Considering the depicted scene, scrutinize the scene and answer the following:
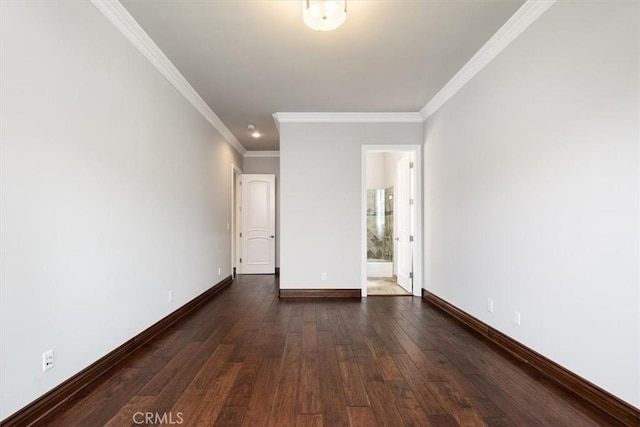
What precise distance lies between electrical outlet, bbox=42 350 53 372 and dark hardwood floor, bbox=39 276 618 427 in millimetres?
272

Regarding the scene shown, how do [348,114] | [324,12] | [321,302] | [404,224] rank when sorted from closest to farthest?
[324,12]
[321,302]
[348,114]
[404,224]

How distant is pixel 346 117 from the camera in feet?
15.5

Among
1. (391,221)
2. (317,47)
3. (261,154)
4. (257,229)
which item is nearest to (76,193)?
(317,47)

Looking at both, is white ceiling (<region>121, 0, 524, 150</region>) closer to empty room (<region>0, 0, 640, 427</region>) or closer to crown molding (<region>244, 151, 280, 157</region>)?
empty room (<region>0, 0, 640, 427</region>)

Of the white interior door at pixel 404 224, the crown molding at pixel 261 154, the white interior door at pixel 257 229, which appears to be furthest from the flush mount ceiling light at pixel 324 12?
the crown molding at pixel 261 154

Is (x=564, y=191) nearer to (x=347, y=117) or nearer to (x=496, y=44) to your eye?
(x=496, y=44)

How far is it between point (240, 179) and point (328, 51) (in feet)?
14.3

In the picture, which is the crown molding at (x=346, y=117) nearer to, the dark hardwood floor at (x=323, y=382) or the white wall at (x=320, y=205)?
the white wall at (x=320, y=205)

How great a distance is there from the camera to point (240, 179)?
22.6 ft

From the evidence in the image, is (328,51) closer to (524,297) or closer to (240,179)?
(524,297)

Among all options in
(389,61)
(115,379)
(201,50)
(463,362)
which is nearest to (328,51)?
(389,61)

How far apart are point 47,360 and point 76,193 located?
1.00 metres

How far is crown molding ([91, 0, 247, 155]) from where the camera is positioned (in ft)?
7.63

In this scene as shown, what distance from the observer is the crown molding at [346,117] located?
4691mm
